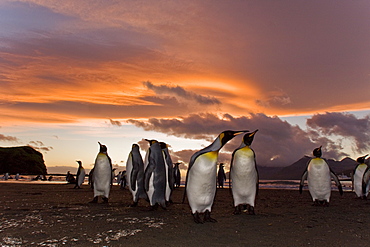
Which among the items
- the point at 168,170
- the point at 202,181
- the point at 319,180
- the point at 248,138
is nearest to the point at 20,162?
the point at 168,170

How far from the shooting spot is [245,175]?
805 cm

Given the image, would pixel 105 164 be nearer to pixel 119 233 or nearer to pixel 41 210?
pixel 41 210

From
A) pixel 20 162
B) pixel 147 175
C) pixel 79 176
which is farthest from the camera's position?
pixel 20 162

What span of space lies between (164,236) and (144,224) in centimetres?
116

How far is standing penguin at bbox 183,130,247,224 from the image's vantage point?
6.74 metres

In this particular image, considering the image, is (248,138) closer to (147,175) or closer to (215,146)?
(215,146)

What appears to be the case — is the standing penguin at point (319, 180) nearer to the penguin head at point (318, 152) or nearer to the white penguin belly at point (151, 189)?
the penguin head at point (318, 152)

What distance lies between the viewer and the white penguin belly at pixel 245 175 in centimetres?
804

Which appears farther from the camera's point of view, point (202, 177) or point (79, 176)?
point (79, 176)

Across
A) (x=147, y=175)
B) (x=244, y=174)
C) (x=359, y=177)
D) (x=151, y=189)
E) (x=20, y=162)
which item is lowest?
(x=20, y=162)

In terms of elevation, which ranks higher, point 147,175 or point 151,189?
point 147,175

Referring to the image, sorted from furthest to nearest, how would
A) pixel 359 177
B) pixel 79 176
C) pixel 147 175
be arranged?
pixel 79 176 < pixel 359 177 < pixel 147 175

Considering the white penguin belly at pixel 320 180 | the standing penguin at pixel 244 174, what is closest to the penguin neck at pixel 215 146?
the standing penguin at pixel 244 174

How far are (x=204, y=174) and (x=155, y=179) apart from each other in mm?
2457
